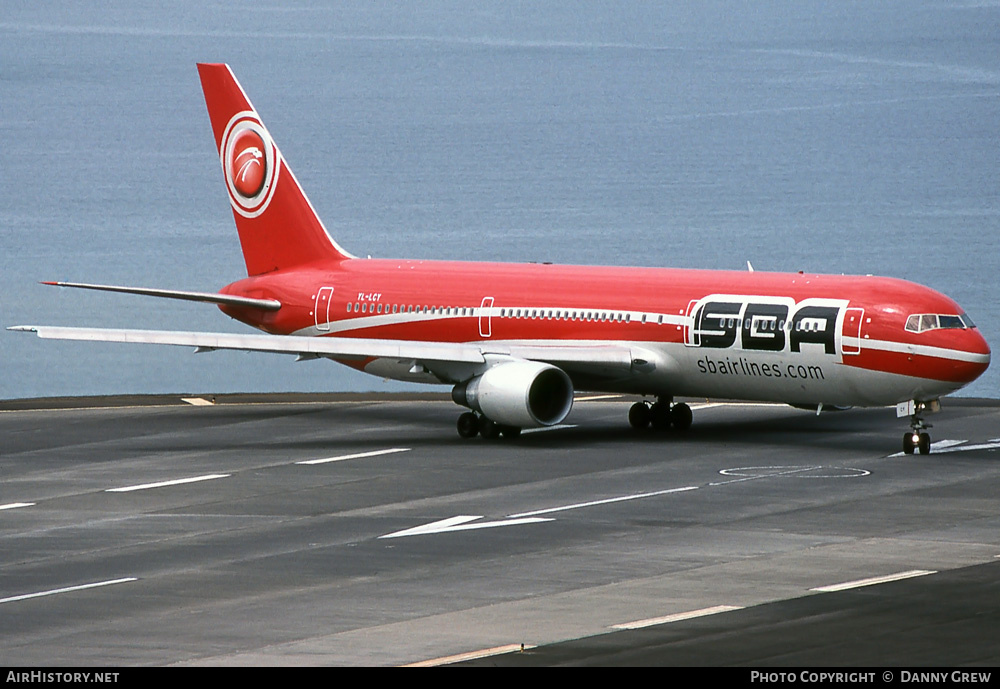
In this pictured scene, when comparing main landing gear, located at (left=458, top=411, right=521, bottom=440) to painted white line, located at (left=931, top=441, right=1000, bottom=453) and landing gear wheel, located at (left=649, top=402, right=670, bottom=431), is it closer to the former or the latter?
landing gear wheel, located at (left=649, top=402, right=670, bottom=431)

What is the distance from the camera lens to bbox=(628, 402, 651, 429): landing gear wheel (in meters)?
49.3

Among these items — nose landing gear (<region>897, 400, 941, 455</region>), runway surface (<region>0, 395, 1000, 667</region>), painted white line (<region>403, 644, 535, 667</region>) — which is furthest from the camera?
nose landing gear (<region>897, 400, 941, 455</region>)

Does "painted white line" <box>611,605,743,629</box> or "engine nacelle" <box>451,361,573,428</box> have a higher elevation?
"engine nacelle" <box>451,361,573,428</box>

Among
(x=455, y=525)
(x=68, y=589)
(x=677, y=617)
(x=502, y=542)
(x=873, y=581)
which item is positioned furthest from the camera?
(x=455, y=525)

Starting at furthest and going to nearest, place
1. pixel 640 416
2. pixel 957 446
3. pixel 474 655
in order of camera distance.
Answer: pixel 640 416 < pixel 957 446 < pixel 474 655

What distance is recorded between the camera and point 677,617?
24312 millimetres

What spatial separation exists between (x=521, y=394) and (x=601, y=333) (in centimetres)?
347


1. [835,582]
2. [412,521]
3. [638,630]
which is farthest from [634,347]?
[638,630]

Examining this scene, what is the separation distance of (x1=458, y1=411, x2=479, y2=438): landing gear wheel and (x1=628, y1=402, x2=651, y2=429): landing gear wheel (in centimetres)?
465

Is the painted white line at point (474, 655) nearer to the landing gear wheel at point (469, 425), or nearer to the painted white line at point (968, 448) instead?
the painted white line at point (968, 448)

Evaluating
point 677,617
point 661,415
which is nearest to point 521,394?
point 661,415

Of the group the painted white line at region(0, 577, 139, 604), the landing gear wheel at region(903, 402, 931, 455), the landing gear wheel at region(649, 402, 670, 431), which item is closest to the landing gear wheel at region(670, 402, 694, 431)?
the landing gear wheel at region(649, 402, 670, 431)

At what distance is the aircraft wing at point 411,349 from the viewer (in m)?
46.2

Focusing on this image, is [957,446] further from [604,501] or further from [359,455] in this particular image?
[359,455]
